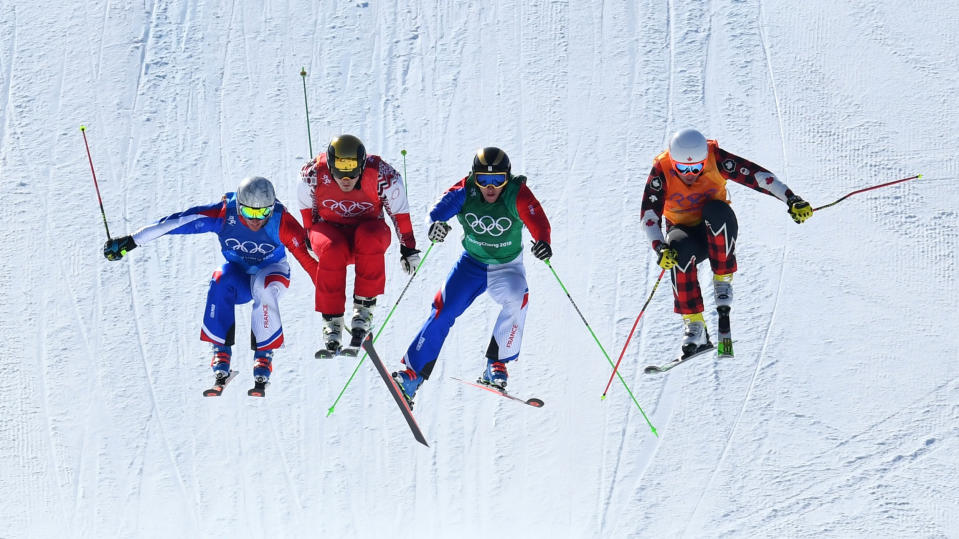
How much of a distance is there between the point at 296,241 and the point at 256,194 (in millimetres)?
501

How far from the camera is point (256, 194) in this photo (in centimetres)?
866

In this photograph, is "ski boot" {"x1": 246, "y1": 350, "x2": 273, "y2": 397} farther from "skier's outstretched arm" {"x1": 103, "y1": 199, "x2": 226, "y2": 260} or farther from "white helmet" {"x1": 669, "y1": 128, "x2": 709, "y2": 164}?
"white helmet" {"x1": 669, "y1": 128, "x2": 709, "y2": 164}

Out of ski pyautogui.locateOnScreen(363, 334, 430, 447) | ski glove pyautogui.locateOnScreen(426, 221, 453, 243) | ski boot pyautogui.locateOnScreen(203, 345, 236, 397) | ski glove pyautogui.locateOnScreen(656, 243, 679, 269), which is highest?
ski glove pyautogui.locateOnScreen(426, 221, 453, 243)

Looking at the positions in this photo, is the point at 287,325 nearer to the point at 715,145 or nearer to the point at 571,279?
the point at 571,279

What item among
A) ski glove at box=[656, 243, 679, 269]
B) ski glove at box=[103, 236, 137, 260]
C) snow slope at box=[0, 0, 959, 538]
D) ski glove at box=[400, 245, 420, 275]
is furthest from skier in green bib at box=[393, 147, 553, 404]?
ski glove at box=[103, 236, 137, 260]

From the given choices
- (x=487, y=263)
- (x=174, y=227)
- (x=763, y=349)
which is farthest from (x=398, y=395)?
(x=763, y=349)

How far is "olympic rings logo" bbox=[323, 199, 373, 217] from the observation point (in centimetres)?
895

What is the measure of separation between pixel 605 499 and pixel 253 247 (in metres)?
3.25

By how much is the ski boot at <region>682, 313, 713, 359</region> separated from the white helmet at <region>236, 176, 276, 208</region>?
311 centimetres

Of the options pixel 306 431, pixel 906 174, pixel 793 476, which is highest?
pixel 906 174

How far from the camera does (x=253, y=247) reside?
9039 mm

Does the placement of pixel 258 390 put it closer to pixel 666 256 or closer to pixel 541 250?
pixel 541 250

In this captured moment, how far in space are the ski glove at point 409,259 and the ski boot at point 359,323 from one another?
0.32 m

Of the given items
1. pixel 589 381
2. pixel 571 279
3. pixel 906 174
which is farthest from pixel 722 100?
pixel 589 381
